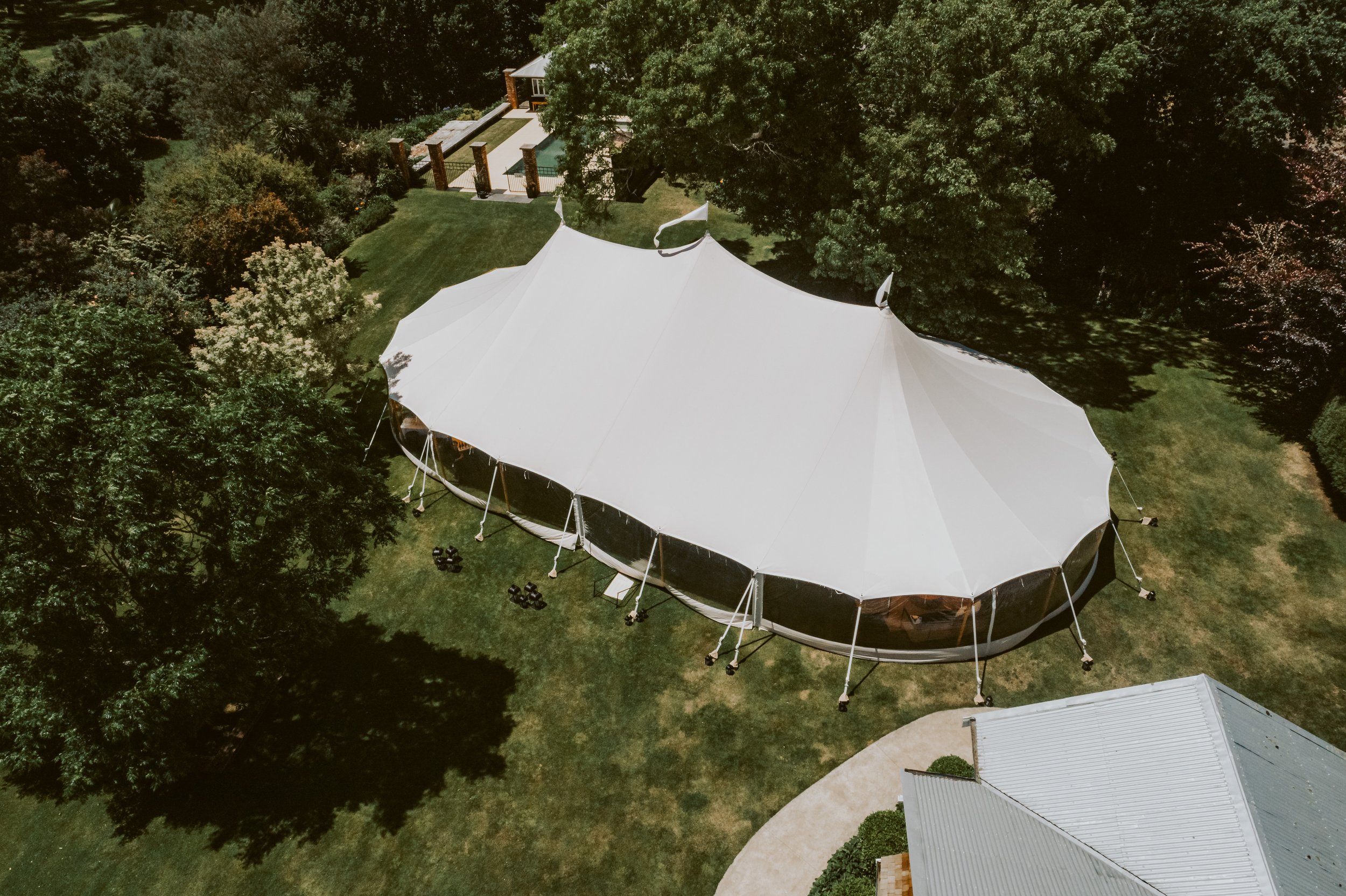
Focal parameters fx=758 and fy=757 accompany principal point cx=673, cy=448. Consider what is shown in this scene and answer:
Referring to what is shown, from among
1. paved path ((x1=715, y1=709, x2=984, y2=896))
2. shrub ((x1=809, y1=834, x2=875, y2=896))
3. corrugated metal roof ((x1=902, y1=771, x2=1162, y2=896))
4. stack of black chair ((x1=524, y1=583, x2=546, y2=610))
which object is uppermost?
corrugated metal roof ((x1=902, y1=771, x2=1162, y2=896))

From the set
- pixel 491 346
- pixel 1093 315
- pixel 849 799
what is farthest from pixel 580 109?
pixel 849 799

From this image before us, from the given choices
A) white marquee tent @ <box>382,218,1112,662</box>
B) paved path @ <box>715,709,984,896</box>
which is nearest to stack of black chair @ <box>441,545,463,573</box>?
white marquee tent @ <box>382,218,1112,662</box>

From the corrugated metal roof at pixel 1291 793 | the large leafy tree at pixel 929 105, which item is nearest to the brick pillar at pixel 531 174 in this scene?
the large leafy tree at pixel 929 105

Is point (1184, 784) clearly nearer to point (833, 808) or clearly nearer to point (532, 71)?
point (833, 808)

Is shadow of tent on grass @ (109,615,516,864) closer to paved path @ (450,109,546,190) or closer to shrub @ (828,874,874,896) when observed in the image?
shrub @ (828,874,874,896)

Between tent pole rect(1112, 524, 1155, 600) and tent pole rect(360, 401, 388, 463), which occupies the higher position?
tent pole rect(1112, 524, 1155, 600)

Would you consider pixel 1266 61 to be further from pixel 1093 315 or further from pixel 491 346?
pixel 491 346

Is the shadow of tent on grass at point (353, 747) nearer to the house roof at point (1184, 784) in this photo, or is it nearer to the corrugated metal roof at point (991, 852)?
the corrugated metal roof at point (991, 852)
